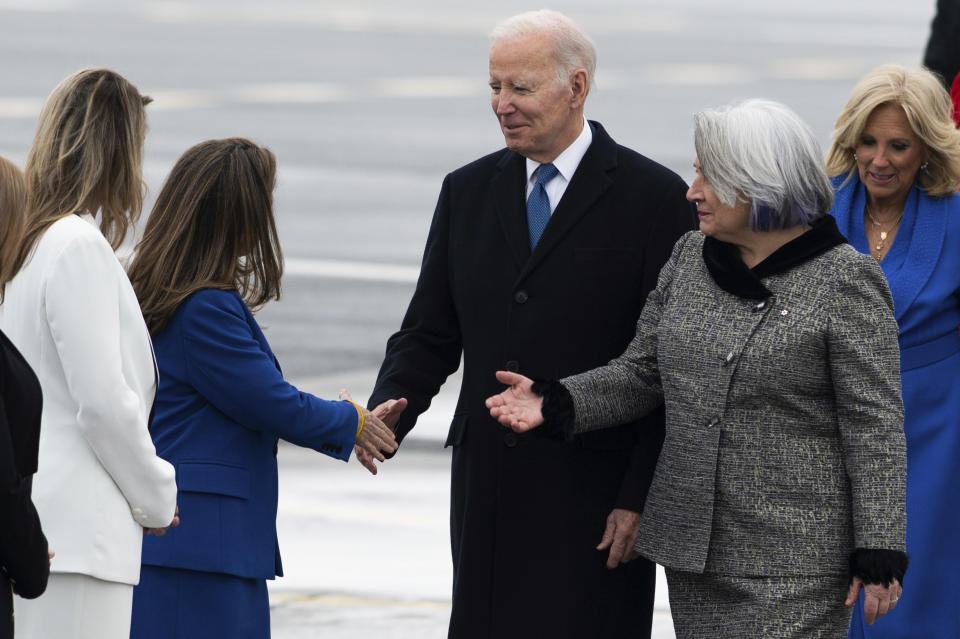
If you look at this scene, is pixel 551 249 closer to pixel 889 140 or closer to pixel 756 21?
pixel 889 140

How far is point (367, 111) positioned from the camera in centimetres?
1728

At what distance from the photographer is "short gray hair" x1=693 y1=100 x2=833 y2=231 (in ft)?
13.7

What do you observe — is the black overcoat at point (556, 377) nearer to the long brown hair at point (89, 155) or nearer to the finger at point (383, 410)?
the finger at point (383, 410)

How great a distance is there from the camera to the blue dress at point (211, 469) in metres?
4.40

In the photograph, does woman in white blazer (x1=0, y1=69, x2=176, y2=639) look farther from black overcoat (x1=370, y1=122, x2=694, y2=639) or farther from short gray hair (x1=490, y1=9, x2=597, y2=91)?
short gray hair (x1=490, y1=9, x2=597, y2=91)

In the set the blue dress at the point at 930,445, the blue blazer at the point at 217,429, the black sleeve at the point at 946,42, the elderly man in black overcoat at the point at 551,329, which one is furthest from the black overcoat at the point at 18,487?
the black sleeve at the point at 946,42

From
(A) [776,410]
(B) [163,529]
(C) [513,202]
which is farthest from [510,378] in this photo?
(B) [163,529]

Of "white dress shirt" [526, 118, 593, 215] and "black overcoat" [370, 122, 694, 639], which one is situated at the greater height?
"white dress shirt" [526, 118, 593, 215]

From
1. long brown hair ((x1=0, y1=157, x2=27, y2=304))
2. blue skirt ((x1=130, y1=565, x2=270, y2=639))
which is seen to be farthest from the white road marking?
long brown hair ((x1=0, y1=157, x2=27, y2=304))

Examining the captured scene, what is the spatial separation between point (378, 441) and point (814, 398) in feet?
4.59

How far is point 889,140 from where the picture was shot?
5.22 meters

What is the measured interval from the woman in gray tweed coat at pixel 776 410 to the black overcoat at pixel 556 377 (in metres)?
0.43

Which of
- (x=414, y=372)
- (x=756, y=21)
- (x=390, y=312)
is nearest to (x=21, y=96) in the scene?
(x=390, y=312)

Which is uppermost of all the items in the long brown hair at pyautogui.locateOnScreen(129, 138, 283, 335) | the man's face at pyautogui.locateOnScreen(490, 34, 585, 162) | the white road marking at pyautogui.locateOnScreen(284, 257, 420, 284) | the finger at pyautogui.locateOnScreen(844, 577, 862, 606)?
the man's face at pyautogui.locateOnScreen(490, 34, 585, 162)
